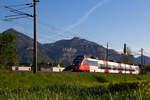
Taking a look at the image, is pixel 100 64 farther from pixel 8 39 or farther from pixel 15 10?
pixel 8 39

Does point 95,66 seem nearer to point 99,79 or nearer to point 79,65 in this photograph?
point 79,65

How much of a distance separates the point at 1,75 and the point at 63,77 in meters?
7.77

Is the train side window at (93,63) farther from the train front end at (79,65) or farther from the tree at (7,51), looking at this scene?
the tree at (7,51)

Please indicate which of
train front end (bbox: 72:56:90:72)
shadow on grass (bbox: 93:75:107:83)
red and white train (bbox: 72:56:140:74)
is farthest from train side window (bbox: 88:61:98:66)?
shadow on grass (bbox: 93:75:107:83)

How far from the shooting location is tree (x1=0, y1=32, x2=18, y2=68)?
78019mm

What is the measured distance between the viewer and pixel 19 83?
20.8 m

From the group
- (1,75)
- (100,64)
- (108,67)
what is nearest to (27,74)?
(1,75)

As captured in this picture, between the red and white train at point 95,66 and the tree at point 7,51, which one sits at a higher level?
the tree at point 7,51

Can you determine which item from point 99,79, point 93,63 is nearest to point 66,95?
point 99,79

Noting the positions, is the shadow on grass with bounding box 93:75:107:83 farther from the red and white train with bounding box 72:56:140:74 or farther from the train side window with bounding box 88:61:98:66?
the train side window with bounding box 88:61:98:66

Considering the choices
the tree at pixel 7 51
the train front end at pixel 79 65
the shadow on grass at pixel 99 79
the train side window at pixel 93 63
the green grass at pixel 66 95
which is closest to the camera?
the green grass at pixel 66 95

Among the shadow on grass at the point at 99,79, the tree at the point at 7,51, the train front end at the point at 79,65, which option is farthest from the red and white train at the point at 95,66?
the tree at the point at 7,51

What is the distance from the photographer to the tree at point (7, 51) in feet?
256

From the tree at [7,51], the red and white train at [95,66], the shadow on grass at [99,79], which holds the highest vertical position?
the tree at [7,51]
